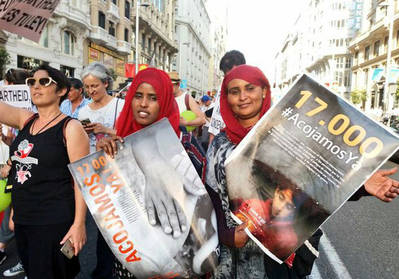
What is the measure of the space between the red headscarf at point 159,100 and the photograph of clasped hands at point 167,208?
1.11ft

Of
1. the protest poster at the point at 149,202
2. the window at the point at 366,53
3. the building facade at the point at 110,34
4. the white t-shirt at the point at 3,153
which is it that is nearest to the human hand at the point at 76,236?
the protest poster at the point at 149,202

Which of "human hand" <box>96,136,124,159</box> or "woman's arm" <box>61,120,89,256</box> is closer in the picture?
"human hand" <box>96,136,124,159</box>

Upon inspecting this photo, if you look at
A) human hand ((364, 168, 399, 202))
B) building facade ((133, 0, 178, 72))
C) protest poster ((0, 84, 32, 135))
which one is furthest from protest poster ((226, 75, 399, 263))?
building facade ((133, 0, 178, 72))

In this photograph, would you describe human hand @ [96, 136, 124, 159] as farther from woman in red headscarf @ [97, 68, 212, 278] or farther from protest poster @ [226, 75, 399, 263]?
protest poster @ [226, 75, 399, 263]

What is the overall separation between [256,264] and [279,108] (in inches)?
34.6

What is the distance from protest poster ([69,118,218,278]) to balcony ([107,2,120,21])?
3050 centimetres

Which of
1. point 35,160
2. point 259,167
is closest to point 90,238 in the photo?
point 35,160

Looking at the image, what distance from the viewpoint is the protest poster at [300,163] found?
1381 mm

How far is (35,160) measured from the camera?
200 centimetres

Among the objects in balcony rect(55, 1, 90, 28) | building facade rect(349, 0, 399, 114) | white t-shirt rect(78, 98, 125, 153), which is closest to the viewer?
white t-shirt rect(78, 98, 125, 153)

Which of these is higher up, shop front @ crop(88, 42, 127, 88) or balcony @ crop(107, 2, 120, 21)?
balcony @ crop(107, 2, 120, 21)

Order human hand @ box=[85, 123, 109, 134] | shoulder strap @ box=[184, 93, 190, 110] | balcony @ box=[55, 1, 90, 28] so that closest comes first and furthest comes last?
1. human hand @ box=[85, 123, 109, 134]
2. shoulder strap @ box=[184, 93, 190, 110]
3. balcony @ box=[55, 1, 90, 28]

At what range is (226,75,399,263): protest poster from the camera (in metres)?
1.38

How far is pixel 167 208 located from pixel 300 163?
668mm
